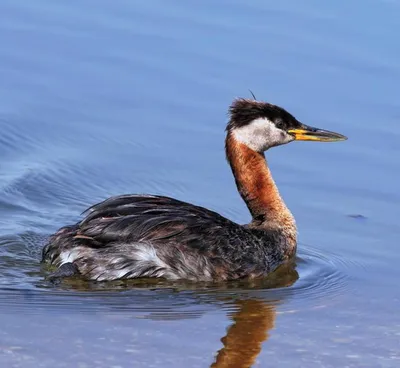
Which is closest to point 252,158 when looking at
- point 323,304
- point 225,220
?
point 225,220

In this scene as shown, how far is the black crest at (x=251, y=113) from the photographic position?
10070 millimetres

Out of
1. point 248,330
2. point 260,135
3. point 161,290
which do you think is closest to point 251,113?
point 260,135

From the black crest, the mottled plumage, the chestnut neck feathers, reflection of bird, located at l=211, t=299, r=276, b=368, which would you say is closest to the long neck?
the chestnut neck feathers

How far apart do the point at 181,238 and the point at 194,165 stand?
182cm

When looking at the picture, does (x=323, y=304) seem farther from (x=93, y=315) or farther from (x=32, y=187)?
(x=32, y=187)

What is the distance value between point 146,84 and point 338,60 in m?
2.05

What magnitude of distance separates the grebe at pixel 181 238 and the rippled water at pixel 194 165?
146 millimetres

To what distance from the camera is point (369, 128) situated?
38.3 feet

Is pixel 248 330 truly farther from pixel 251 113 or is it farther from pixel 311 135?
pixel 311 135

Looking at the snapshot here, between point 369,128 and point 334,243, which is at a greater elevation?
point 369,128

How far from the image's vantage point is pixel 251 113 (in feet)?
33.1

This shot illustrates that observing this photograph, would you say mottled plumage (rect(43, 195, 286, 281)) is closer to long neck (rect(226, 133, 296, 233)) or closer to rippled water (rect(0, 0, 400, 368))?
rippled water (rect(0, 0, 400, 368))

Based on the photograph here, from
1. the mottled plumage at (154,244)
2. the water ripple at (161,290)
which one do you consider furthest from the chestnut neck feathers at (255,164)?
the mottled plumage at (154,244)

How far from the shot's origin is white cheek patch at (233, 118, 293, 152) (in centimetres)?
1009
